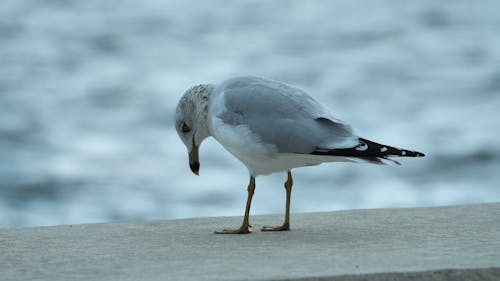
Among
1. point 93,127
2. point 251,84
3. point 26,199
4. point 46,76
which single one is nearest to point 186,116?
point 251,84

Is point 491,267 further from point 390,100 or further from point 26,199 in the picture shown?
point 390,100

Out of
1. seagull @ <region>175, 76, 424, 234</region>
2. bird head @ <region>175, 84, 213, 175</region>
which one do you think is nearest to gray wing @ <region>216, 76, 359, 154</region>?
seagull @ <region>175, 76, 424, 234</region>

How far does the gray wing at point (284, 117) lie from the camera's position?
3.95m

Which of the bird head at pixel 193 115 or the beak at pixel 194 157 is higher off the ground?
the bird head at pixel 193 115

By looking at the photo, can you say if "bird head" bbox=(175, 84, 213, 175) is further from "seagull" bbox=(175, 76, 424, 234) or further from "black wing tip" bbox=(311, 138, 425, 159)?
"black wing tip" bbox=(311, 138, 425, 159)

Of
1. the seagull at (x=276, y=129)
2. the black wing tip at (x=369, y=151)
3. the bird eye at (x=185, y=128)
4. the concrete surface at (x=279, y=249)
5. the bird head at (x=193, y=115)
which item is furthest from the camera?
the bird eye at (x=185, y=128)

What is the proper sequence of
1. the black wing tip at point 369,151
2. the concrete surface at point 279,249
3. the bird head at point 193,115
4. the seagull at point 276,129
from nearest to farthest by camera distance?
the concrete surface at point 279,249
the black wing tip at point 369,151
the seagull at point 276,129
the bird head at point 193,115

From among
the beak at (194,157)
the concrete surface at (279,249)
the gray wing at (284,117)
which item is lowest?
the concrete surface at (279,249)

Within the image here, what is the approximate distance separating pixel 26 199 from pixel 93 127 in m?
2.10

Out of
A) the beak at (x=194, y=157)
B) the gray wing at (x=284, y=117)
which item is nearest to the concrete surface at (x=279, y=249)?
the beak at (x=194, y=157)

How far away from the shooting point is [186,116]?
14.5ft

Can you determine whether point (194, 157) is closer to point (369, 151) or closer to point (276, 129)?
point (276, 129)

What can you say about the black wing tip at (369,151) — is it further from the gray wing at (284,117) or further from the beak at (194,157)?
the beak at (194,157)

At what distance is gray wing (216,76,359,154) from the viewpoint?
3947 mm
